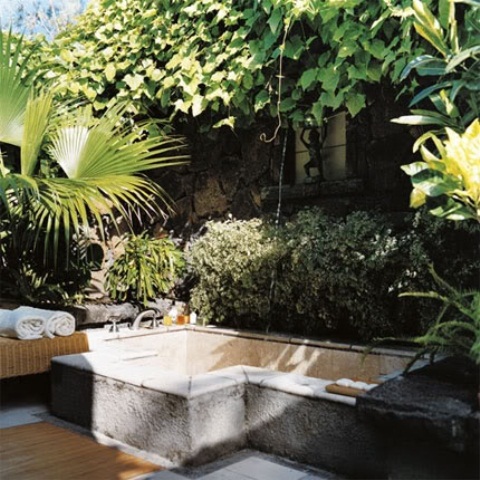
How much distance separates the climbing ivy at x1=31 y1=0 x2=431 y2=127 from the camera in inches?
132

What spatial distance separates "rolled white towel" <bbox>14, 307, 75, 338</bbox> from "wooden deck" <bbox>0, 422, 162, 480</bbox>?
615 millimetres

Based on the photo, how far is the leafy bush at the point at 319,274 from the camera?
312cm

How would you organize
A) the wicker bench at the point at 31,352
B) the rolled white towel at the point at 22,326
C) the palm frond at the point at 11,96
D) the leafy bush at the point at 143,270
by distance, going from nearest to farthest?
1. the wicker bench at the point at 31,352
2. the rolled white towel at the point at 22,326
3. the palm frond at the point at 11,96
4. the leafy bush at the point at 143,270

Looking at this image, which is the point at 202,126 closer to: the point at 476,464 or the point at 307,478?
the point at 307,478

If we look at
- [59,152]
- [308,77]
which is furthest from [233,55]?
[59,152]

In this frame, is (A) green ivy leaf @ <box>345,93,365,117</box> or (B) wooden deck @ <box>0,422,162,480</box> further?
(A) green ivy leaf @ <box>345,93,365,117</box>

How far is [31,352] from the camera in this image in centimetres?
291

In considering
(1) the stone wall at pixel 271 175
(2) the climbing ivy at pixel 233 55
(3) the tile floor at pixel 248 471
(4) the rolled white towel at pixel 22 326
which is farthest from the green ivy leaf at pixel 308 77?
(3) the tile floor at pixel 248 471

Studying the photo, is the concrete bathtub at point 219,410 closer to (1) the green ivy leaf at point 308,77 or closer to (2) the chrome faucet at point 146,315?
(2) the chrome faucet at point 146,315

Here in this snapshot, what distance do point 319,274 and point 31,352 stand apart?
189cm

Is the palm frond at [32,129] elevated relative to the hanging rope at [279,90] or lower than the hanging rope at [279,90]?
lower

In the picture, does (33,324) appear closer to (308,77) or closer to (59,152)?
(59,152)

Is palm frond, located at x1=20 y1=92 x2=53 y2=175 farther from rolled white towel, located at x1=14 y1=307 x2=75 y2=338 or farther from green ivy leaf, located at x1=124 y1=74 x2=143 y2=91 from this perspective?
green ivy leaf, located at x1=124 y1=74 x2=143 y2=91

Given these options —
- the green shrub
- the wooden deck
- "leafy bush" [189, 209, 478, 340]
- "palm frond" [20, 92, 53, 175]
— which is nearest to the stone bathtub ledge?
the wooden deck
